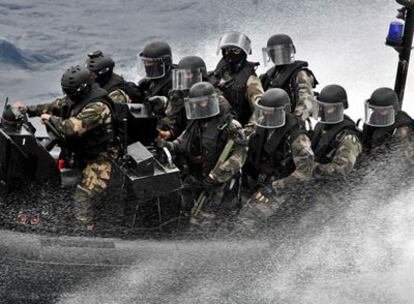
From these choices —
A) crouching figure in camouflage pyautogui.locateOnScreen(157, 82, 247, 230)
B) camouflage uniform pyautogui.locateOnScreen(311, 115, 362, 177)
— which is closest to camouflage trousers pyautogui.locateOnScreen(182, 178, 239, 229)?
crouching figure in camouflage pyautogui.locateOnScreen(157, 82, 247, 230)

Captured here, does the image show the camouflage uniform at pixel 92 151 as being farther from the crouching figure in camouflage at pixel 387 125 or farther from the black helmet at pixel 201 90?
the crouching figure in camouflage at pixel 387 125

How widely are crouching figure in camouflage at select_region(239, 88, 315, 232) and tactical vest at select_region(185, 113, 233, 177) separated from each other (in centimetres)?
31

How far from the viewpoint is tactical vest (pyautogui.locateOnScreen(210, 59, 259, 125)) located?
8.93m

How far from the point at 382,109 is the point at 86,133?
102 inches

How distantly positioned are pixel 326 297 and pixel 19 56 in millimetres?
9151

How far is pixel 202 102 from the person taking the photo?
7.81 meters

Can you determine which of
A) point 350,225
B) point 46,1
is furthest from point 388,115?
point 46,1

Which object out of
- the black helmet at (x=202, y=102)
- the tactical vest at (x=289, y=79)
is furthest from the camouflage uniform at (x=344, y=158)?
the tactical vest at (x=289, y=79)

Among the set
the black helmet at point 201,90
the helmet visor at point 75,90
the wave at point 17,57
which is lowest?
the wave at point 17,57

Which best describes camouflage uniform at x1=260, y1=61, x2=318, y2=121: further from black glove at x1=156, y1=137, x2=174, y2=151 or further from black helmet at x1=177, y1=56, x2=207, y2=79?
black glove at x1=156, y1=137, x2=174, y2=151

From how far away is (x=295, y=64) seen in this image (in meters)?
9.32

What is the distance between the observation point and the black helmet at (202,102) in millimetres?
7805

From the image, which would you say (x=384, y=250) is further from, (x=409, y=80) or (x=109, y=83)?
(x=409, y=80)

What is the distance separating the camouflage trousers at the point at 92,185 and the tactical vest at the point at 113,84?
1.00 metres
